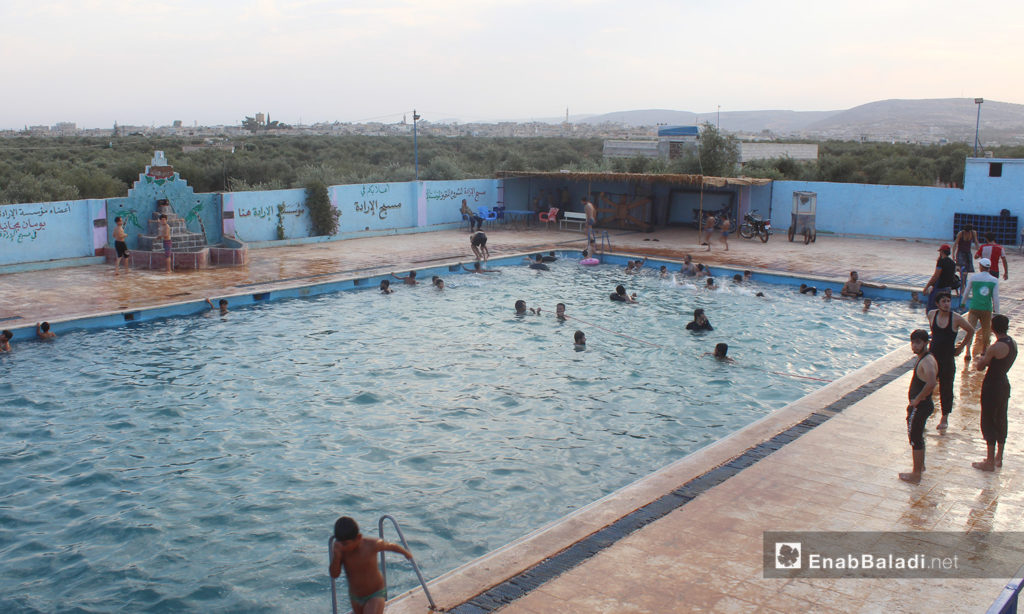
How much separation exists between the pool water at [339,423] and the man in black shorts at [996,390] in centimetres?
289

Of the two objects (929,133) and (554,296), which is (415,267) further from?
(929,133)

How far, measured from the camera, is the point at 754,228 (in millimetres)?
23547

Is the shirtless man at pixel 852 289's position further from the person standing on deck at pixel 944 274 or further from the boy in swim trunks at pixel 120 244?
the boy in swim trunks at pixel 120 244

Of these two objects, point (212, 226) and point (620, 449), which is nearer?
point (620, 449)

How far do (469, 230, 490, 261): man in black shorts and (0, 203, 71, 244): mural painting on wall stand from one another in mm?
9148

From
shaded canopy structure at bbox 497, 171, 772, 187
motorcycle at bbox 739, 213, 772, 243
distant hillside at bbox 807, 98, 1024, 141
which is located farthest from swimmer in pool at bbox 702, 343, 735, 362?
distant hillside at bbox 807, 98, 1024, 141

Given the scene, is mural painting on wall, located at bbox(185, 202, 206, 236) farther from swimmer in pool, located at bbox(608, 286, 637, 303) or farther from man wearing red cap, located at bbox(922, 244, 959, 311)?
man wearing red cap, located at bbox(922, 244, 959, 311)

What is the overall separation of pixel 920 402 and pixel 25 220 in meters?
18.1

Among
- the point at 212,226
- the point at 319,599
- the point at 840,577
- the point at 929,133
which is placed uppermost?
the point at 929,133

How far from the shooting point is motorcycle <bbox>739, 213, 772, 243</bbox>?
76.5 feet

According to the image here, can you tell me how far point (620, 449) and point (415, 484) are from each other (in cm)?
235

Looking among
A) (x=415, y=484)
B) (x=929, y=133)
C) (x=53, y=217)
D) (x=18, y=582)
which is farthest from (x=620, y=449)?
(x=929, y=133)

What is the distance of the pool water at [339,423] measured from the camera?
6508mm

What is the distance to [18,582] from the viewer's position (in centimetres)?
601
